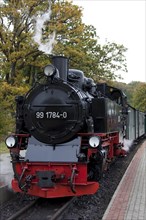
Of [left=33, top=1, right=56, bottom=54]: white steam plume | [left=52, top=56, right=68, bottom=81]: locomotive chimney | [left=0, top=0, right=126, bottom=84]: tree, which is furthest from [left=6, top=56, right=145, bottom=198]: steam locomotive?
[left=0, top=0, right=126, bottom=84]: tree

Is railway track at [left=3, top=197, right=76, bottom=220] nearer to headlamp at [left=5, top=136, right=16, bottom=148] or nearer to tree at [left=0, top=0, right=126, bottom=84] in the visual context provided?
headlamp at [left=5, top=136, right=16, bottom=148]

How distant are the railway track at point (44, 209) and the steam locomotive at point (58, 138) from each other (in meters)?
0.33

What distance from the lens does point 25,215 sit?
7.40 metres

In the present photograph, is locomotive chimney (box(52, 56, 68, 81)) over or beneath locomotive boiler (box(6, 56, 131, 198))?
over

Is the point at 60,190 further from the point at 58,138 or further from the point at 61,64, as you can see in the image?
the point at 61,64

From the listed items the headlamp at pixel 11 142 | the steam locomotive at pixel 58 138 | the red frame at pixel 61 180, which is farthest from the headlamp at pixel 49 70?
the red frame at pixel 61 180

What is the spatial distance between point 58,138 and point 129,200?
196cm

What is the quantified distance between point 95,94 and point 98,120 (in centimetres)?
121

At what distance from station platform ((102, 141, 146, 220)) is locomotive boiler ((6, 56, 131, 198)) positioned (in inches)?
24.8

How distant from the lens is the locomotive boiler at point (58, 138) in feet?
25.4

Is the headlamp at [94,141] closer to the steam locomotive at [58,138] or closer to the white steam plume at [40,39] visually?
the steam locomotive at [58,138]

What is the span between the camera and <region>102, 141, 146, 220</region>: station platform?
6621 millimetres

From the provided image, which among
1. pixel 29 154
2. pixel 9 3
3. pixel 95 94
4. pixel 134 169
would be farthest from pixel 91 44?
pixel 29 154

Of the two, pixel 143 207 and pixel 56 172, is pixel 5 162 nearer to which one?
pixel 56 172
